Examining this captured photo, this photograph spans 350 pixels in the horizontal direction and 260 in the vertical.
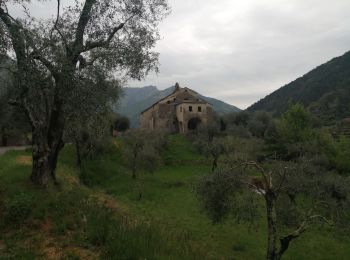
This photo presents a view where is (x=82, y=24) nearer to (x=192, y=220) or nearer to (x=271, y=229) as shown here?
(x=271, y=229)

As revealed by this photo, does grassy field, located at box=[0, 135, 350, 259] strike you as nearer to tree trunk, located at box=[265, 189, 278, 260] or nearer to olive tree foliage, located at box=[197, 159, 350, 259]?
olive tree foliage, located at box=[197, 159, 350, 259]

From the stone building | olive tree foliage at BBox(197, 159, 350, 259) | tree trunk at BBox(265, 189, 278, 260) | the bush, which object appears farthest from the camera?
the stone building

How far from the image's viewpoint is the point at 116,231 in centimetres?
1509

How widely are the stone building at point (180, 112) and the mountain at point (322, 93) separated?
4548cm

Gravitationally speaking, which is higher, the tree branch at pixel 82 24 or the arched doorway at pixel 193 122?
the tree branch at pixel 82 24

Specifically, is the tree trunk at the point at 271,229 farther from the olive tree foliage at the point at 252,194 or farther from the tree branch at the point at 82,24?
the tree branch at the point at 82,24

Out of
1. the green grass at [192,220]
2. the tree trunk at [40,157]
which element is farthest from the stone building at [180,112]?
the tree trunk at [40,157]

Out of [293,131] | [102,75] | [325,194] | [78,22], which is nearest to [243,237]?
[325,194]

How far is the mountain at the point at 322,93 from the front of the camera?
135125mm

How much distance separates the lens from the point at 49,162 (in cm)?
2227

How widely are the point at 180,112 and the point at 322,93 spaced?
3588 inches

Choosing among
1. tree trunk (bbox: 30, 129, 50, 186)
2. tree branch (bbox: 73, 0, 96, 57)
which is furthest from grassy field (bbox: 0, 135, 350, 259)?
tree branch (bbox: 73, 0, 96, 57)

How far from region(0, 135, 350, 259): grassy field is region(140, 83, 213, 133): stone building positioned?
4806 centimetres

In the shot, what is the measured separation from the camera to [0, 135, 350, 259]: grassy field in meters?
14.1
